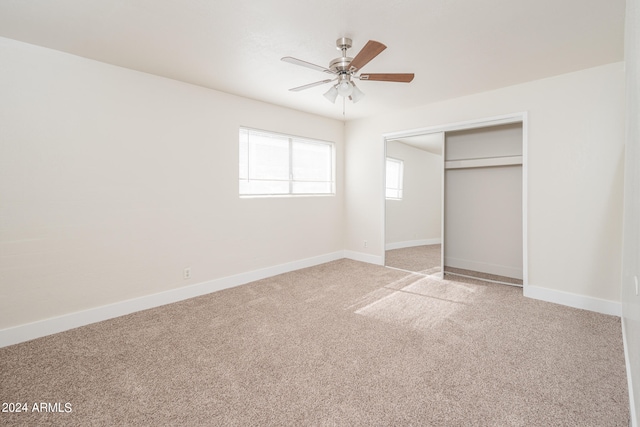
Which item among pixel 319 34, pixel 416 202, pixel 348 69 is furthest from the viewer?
pixel 416 202

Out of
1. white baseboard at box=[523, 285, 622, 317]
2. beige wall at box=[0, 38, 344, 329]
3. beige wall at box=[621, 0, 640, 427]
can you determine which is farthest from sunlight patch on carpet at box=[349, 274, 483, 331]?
beige wall at box=[0, 38, 344, 329]

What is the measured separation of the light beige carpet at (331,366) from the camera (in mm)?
1634

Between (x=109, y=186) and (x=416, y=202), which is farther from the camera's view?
(x=416, y=202)

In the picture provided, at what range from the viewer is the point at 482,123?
3766 mm

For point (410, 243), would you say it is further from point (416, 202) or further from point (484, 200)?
point (484, 200)

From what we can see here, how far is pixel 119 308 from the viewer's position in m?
2.96

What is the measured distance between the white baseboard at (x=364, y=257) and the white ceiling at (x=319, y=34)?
9.52ft

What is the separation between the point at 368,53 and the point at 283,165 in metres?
2.72

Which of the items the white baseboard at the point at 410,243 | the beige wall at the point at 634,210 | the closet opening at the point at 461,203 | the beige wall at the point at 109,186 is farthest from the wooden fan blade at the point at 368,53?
the white baseboard at the point at 410,243

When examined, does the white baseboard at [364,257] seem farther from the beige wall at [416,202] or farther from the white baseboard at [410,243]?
the beige wall at [416,202]

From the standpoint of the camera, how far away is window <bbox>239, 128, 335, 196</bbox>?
4148 millimetres

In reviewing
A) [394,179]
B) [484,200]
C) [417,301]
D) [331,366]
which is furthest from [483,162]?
[331,366]

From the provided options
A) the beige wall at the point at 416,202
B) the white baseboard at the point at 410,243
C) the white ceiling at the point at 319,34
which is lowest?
the white baseboard at the point at 410,243

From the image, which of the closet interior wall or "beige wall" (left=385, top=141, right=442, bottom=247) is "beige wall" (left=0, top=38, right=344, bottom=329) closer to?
"beige wall" (left=385, top=141, right=442, bottom=247)
